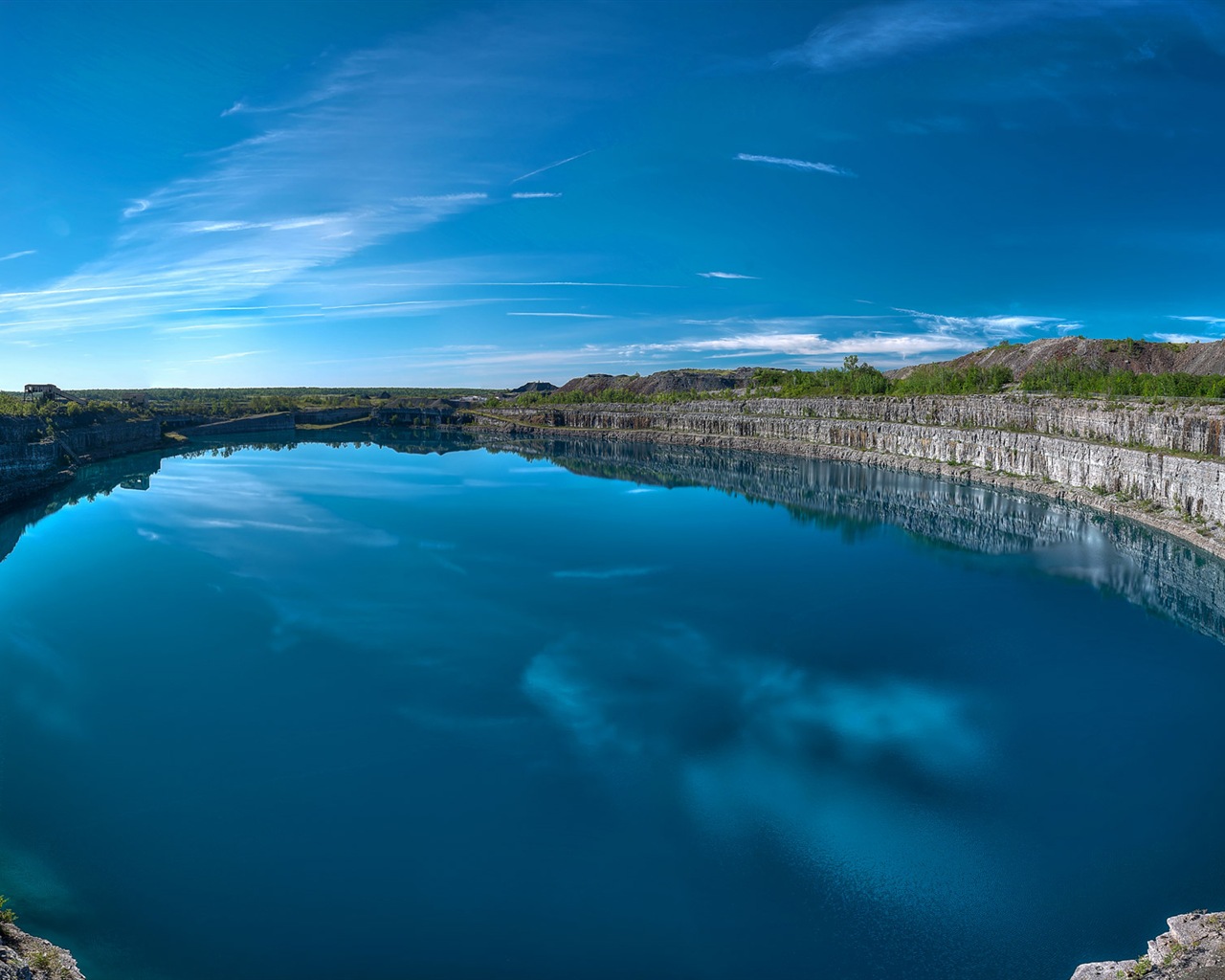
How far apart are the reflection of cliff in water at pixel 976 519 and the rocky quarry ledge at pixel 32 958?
3034cm

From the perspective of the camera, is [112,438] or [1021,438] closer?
[1021,438]

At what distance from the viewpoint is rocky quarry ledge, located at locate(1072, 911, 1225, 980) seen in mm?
8627

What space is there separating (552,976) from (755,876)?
3.83m

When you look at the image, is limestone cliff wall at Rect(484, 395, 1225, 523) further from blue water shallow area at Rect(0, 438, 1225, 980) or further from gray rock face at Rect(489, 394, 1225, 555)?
blue water shallow area at Rect(0, 438, 1225, 980)

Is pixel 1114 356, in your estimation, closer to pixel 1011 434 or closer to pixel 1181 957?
pixel 1011 434

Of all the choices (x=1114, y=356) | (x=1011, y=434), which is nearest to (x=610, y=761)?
(x=1011, y=434)

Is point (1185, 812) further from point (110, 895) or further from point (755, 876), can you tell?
point (110, 895)

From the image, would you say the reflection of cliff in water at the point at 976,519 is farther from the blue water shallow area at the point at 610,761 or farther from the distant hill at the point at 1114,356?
the distant hill at the point at 1114,356

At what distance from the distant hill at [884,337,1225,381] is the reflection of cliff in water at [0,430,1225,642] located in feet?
115

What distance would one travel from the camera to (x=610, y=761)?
16422 millimetres

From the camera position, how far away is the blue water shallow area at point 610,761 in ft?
37.3

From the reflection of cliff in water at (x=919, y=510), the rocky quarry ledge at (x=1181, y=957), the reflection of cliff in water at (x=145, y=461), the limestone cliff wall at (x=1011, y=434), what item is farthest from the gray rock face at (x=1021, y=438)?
the rocky quarry ledge at (x=1181, y=957)

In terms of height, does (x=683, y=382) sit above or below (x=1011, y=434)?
above

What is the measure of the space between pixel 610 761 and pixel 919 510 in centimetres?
3691
